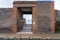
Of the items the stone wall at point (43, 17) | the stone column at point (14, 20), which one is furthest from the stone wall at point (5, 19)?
the stone wall at point (43, 17)

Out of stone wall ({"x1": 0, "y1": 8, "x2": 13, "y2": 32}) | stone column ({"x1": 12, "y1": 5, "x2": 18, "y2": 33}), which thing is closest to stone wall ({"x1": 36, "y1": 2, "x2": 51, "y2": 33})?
stone column ({"x1": 12, "y1": 5, "x2": 18, "y2": 33})

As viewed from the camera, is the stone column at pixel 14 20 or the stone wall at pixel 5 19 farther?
the stone wall at pixel 5 19

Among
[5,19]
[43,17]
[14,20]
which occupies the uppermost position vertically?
[43,17]

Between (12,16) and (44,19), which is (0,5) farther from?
(44,19)

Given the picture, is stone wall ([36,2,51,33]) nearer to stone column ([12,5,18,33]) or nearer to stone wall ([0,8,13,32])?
stone column ([12,5,18,33])

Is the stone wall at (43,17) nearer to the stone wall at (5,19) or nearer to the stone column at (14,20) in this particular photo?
the stone column at (14,20)

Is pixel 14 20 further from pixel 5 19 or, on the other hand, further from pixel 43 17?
pixel 43 17

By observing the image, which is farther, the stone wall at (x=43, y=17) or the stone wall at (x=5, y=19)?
the stone wall at (x=5, y=19)

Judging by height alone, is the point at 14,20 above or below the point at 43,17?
below

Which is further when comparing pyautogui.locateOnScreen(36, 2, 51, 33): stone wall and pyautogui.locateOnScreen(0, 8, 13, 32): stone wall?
pyautogui.locateOnScreen(0, 8, 13, 32): stone wall

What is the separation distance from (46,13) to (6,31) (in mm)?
4657

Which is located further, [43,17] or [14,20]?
[14,20]

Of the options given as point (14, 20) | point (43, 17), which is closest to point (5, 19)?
point (14, 20)

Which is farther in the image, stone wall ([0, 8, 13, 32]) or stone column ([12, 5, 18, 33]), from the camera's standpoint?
stone wall ([0, 8, 13, 32])
